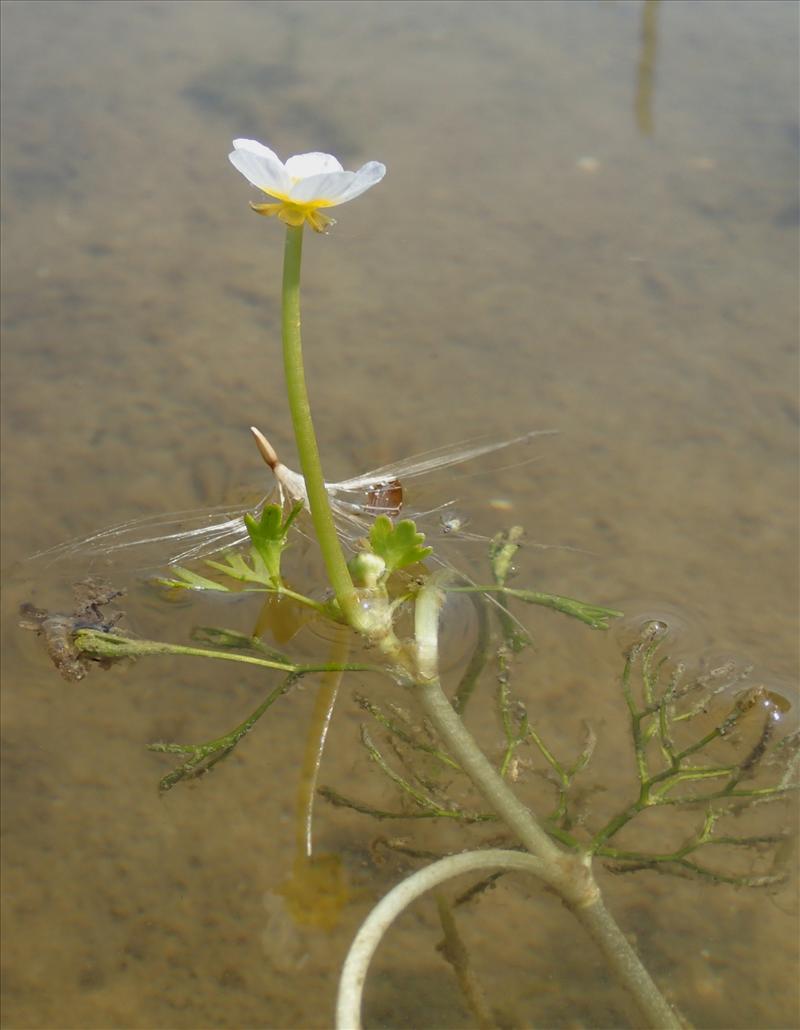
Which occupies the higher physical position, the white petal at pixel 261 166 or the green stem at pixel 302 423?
the white petal at pixel 261 166

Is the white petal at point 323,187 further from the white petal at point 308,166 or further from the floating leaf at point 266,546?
the floating leaf at point 266,546

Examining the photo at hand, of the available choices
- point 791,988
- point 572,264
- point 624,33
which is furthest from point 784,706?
point 624,33

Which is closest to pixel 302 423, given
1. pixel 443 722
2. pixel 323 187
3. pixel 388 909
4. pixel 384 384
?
pixel 323 187

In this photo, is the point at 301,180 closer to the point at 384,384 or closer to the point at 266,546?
the point at 266,546

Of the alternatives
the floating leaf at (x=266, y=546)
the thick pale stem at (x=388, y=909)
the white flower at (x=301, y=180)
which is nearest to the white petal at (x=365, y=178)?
the white flower at (x=301, y=180)

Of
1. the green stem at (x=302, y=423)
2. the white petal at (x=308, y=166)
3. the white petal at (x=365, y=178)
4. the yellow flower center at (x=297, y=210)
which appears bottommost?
the green stem at (x=302, y=423)

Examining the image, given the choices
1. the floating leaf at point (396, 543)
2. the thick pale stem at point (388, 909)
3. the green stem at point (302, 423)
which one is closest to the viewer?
the thick pale stem at point (388, 909)

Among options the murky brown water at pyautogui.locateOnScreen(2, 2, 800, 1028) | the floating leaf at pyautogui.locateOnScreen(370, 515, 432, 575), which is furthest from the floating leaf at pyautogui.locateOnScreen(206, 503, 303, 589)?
the murky brown water at pyautogui.locateOnScreen(2, 2, 800, 1028)

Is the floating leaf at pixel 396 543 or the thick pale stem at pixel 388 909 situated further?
the floating leaf at pixel 396 543

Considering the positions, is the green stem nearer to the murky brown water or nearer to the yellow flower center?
the yellow flower center

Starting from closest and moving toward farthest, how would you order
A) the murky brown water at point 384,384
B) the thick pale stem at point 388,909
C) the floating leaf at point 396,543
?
the thick pale stem at point 388,909
the floating leaf at point 396,543
the murky brown water at point 384,384
